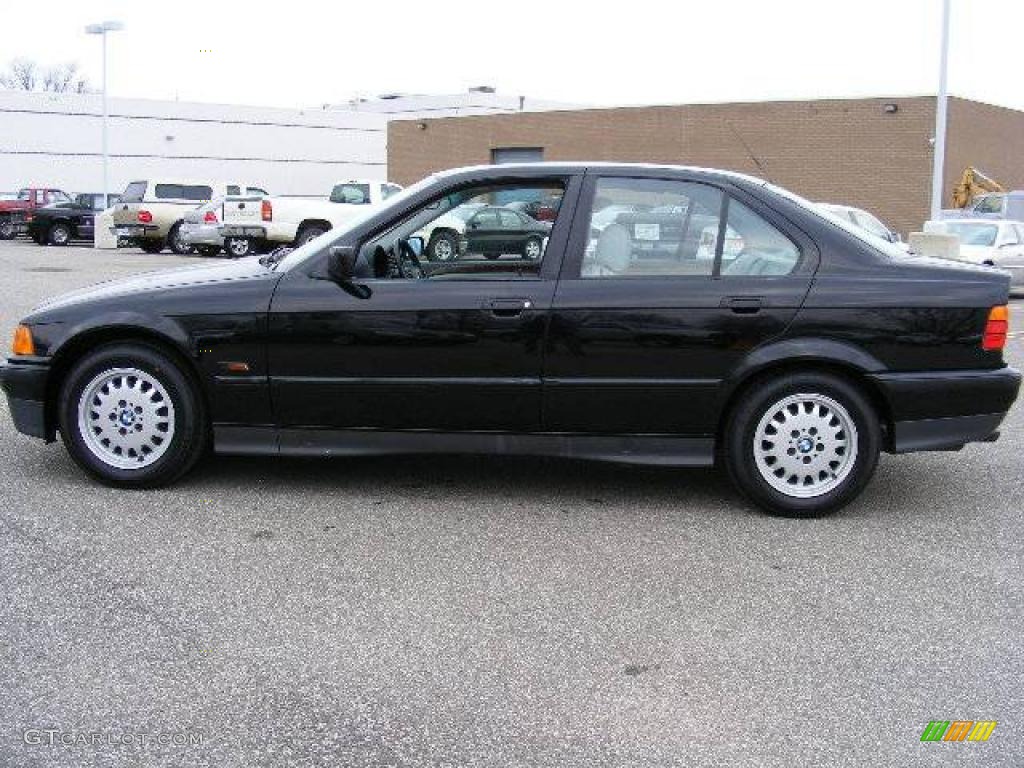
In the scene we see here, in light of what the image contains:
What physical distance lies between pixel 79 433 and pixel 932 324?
4059 millimetres

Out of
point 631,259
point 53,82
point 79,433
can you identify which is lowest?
point 79,433

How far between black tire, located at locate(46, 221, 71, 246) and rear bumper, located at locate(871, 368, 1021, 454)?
3092 centimetres

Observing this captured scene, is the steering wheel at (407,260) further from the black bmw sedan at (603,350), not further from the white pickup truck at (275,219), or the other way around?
the white pickup truck at (275,219)

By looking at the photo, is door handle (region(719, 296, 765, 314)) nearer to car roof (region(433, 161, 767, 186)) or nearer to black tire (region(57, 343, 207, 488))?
car roof (region(433, 161, 767, 186))

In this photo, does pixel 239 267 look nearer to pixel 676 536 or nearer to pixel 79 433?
pixel 79 433

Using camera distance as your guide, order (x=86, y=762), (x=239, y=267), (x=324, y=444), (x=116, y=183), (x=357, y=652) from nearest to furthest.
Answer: (x=86, y=762) → (x=357, y=652) → (x=324, y=444) → (x=239, y=267) → (x=116, y=183)

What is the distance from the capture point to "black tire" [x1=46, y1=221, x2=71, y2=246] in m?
32.5

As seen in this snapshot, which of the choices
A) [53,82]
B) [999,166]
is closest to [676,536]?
[999,166]

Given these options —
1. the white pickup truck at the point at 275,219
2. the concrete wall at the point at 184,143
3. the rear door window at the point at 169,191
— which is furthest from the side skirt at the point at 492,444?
the concrete wall at the point at 184,143

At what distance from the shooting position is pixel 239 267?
5988 mm

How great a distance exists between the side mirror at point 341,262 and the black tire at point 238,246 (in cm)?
2070

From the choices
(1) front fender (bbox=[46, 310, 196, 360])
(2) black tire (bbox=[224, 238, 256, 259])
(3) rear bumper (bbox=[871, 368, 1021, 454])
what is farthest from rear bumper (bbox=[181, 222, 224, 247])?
(3) rear bumper (bbox=[871, 368, 1021, 454])

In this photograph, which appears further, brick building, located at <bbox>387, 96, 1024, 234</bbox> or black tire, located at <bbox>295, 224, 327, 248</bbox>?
brick building, located at <bbox>387, 96, 1024, 234</bbox>

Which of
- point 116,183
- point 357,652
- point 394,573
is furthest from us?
point 116,183
